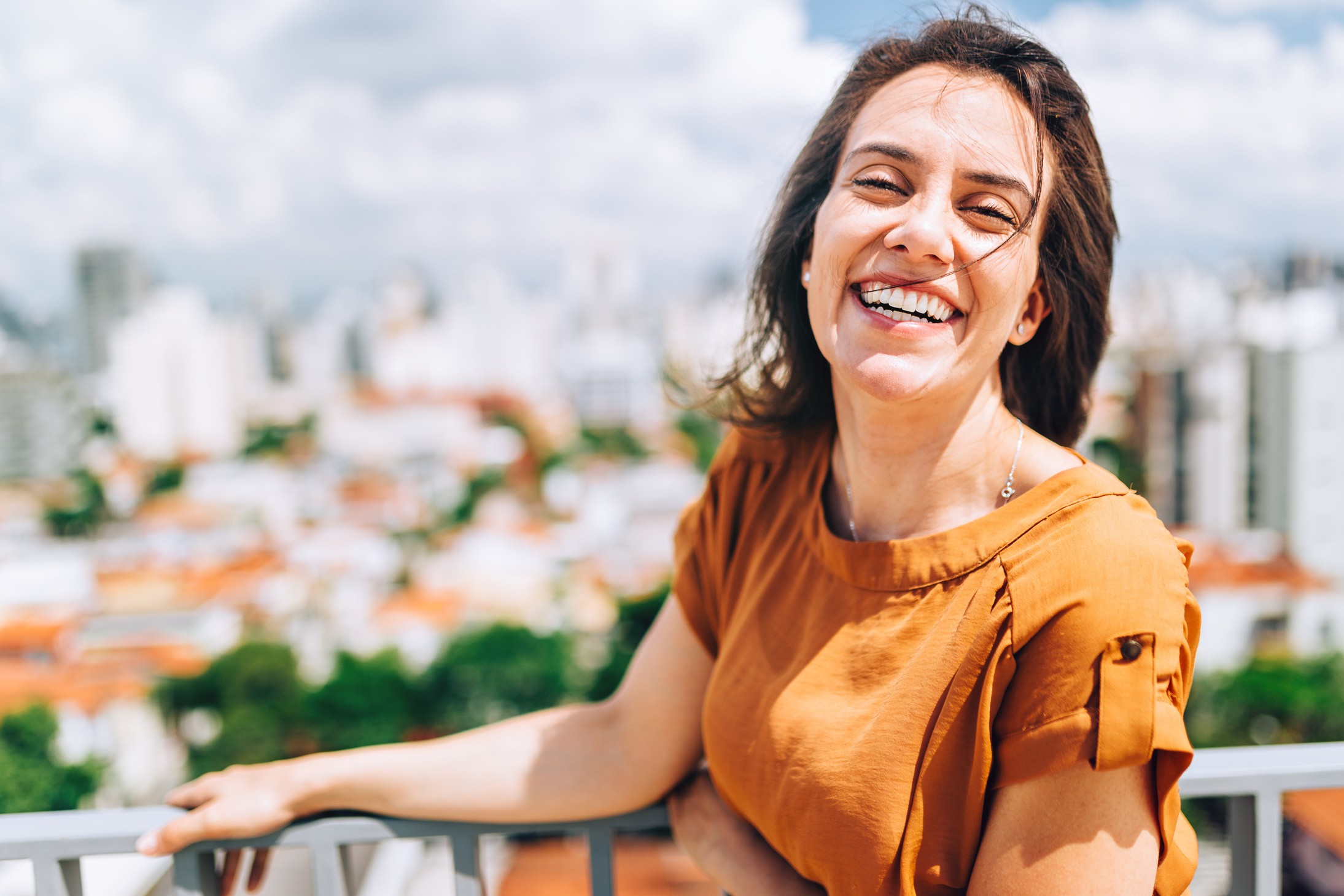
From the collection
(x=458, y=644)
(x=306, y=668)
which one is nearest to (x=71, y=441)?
(x=306, y=668)

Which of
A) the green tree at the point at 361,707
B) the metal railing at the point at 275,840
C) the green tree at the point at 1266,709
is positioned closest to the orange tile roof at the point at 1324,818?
the green tree at the point at 1266,709

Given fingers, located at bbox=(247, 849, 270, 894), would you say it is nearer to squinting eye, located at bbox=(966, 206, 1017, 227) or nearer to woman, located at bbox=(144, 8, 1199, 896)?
woman, located at bbox=(144, 8, 1199, 896)

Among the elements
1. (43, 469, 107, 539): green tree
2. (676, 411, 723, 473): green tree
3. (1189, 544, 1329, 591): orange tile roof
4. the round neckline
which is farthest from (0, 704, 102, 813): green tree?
(676, 411, 723, 473): green tree

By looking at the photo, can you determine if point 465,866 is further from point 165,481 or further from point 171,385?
point 171,385

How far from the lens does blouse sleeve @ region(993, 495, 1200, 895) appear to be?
533mm

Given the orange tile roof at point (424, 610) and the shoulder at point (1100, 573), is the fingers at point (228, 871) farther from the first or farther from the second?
the orange tile roof at point (424, 610)

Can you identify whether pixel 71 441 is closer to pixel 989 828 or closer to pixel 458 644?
pixel 458 644

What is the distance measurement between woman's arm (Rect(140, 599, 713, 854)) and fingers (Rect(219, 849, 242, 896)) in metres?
0.05

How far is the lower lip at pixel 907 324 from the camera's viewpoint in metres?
0.66

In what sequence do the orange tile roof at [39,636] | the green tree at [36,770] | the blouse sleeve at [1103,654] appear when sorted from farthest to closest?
the orange tile roof at [39,636] < the green tree at [36,770] < the blouse sleeve at [1103,654]

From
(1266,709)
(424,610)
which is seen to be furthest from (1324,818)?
(424,610)

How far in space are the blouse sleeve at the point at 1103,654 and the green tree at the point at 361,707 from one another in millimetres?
13204

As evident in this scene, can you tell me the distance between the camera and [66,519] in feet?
82.7

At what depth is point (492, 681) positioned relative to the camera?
42.3 feet
